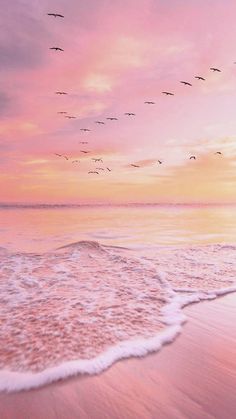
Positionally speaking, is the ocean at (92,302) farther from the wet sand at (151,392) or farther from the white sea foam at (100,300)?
the wet sand at (151,392)

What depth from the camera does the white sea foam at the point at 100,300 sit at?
5.18 meters

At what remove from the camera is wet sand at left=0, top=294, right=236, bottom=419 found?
3.97 metres

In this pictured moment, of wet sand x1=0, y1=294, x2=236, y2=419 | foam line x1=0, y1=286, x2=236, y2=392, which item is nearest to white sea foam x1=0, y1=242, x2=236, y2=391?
foam line x1=0, y1=286, x2=236, y2=392

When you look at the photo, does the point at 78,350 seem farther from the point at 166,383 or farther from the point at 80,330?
the point at 166,383

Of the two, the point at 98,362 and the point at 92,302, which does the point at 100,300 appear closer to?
the point at 92,302

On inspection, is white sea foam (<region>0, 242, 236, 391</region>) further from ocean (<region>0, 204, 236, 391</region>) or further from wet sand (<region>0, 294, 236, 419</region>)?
wet sand (<region>0, 294, 236, 419</region>)

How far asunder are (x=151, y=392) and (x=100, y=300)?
3.65 meters

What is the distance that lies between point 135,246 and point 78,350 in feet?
36.2

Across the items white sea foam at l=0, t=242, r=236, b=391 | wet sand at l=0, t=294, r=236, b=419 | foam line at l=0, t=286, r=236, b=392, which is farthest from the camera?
white sea foam at l=0, t=242, r=236, b=391

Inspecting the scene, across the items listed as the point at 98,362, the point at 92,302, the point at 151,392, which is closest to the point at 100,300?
the point at 92,302

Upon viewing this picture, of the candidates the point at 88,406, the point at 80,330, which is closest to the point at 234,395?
the point at 88,406

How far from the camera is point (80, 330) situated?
623 centimetres

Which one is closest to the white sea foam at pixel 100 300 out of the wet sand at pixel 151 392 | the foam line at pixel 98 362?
the foam line at pixel 98 362

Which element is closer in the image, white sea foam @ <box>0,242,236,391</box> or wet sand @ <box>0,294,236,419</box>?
wet sand @ <box>0,294,236,419</box>
